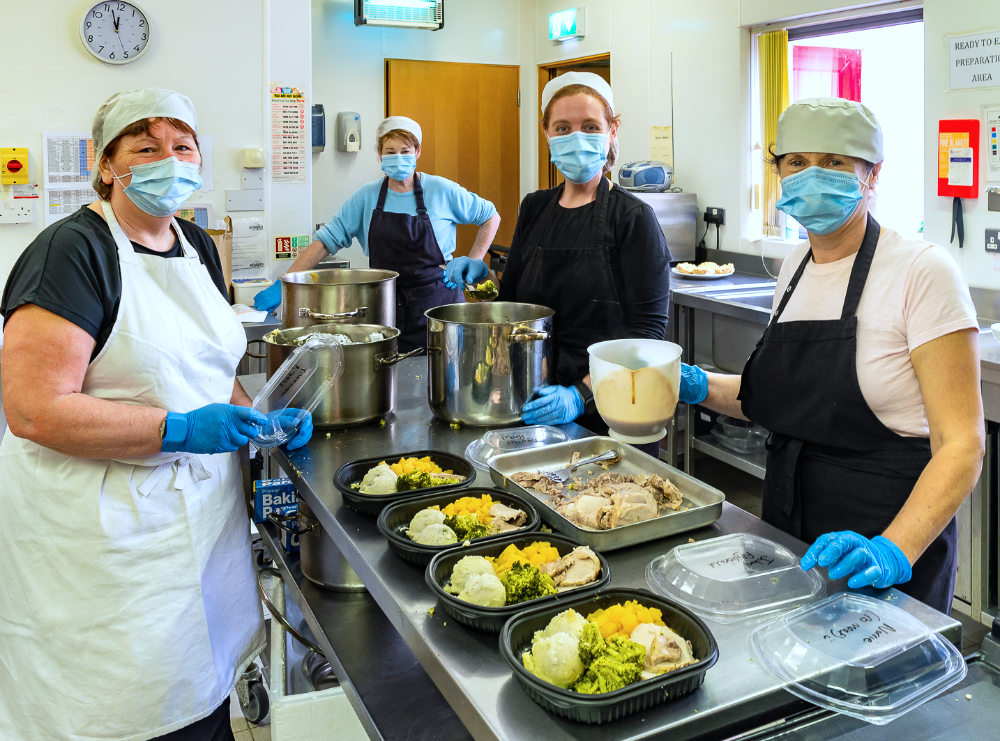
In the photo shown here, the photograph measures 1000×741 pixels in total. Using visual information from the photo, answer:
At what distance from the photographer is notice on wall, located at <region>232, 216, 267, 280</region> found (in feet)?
15.9

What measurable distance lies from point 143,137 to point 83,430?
67cm

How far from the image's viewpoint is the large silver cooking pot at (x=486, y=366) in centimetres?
205

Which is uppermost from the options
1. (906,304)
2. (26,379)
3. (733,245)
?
(733,245)

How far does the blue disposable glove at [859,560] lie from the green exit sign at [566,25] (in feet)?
18.2

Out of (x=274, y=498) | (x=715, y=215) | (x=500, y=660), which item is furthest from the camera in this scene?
(x=715, y=215)

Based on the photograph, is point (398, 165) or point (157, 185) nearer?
point (157, 185)

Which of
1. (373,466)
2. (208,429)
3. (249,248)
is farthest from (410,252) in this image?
(208,429)

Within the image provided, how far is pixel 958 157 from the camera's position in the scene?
357cm

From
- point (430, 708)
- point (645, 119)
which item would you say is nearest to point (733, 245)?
point (645, 119)

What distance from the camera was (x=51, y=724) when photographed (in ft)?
6.00

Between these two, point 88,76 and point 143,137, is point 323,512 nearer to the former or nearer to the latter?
point 143,137

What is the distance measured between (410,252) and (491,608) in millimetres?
3066

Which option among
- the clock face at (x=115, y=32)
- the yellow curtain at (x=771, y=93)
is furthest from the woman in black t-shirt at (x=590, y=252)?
the clock face at (x=115, y=32)

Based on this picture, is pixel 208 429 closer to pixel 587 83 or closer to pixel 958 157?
pixel 587 83
